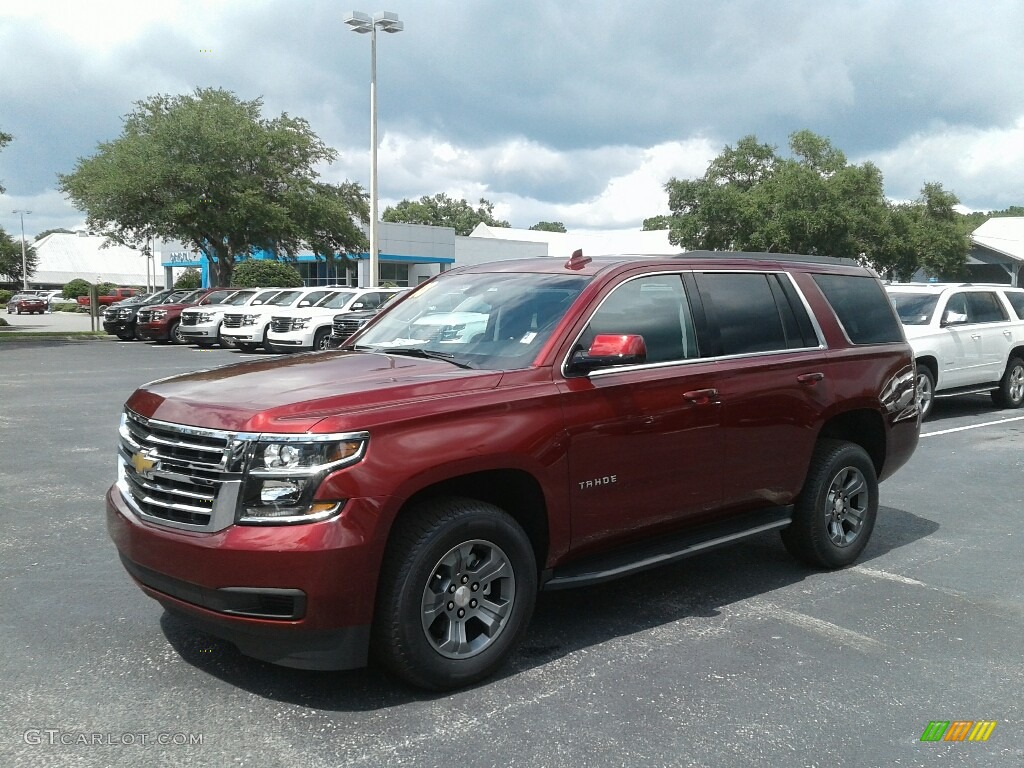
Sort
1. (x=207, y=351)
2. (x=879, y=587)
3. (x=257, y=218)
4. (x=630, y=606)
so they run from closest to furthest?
1. (x=630, y=606)
2. (x=879, y=587)
3. (x=207, y=351)
4. (x=257, y=218)

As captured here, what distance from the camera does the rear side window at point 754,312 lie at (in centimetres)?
524

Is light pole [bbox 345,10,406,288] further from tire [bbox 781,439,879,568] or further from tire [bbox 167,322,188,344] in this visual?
tire [bbox 781,439,879,568]

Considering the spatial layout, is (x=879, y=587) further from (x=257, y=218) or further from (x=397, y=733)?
(x=257, y=218)

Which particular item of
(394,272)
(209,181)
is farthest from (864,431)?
(394,272)

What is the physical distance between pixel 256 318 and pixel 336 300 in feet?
8.10

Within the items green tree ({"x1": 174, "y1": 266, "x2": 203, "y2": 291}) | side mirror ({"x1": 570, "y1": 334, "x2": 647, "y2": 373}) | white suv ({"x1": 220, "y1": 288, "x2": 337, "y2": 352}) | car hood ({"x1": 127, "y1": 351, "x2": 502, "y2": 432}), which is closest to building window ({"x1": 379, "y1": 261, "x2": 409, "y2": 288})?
green tree ({"x1": 174, "y1": 266, "x2": 203, "y2": 291})

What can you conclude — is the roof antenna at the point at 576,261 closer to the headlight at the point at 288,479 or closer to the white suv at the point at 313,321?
the headlight at the point at 288,479

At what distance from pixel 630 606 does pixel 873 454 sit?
7.20ft

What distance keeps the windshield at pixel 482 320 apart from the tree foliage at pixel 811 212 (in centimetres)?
4103

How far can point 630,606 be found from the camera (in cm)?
517

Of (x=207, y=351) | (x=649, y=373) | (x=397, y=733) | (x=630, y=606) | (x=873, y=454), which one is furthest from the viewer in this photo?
(x=207, y=351)

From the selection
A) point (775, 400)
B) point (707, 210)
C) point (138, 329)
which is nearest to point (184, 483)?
point (775, 400)

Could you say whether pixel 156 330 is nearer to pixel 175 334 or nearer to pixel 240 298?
pixel 175 334

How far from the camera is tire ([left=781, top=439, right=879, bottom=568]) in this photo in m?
5.64
